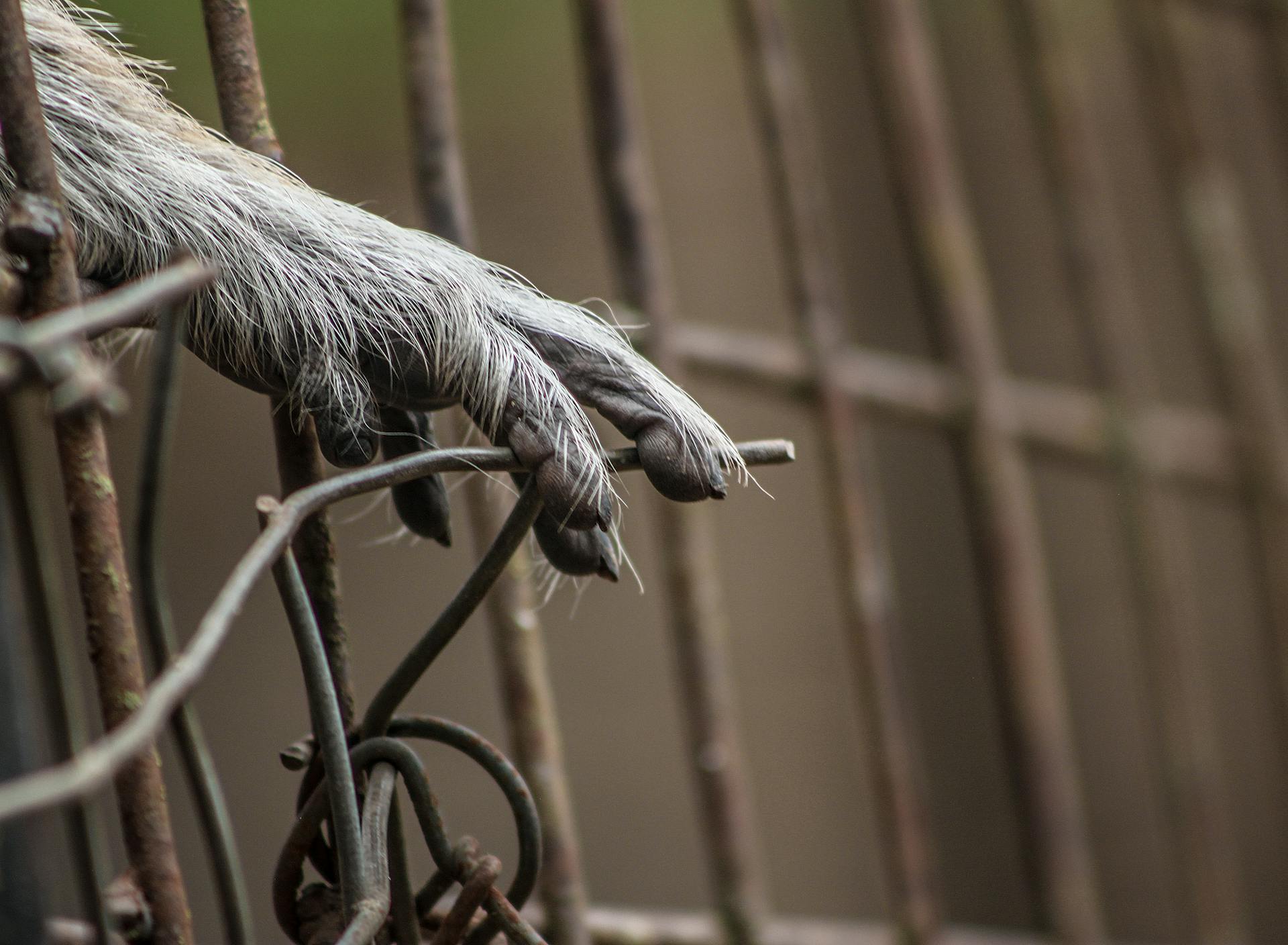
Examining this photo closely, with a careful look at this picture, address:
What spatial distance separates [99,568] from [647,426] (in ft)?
0.49

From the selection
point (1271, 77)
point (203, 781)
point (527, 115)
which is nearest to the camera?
point (203, 781)

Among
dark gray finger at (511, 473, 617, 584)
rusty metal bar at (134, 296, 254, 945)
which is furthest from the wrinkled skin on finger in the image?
rusty metal bar at (134, 296, 254, 945)

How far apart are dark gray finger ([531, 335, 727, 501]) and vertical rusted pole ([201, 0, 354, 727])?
3.5 inches

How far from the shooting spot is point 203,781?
30 centimetres

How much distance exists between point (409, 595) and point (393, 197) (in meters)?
0.43

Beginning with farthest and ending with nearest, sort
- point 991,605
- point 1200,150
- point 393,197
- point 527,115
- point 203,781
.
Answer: point 1200,150
point 527,115
point 393,197
point 991,605
point 203,781

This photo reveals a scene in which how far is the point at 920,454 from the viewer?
181cm

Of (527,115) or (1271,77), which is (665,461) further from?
(1271,77)

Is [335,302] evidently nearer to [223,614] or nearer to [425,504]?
[425,504]

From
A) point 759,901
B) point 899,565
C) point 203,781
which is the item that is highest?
point 203,781

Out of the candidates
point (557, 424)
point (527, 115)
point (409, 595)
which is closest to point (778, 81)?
point (527, 115)

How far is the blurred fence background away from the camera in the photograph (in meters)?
1.26

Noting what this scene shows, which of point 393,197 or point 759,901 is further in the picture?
point 393,197

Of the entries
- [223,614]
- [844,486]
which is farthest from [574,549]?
[844,486]
